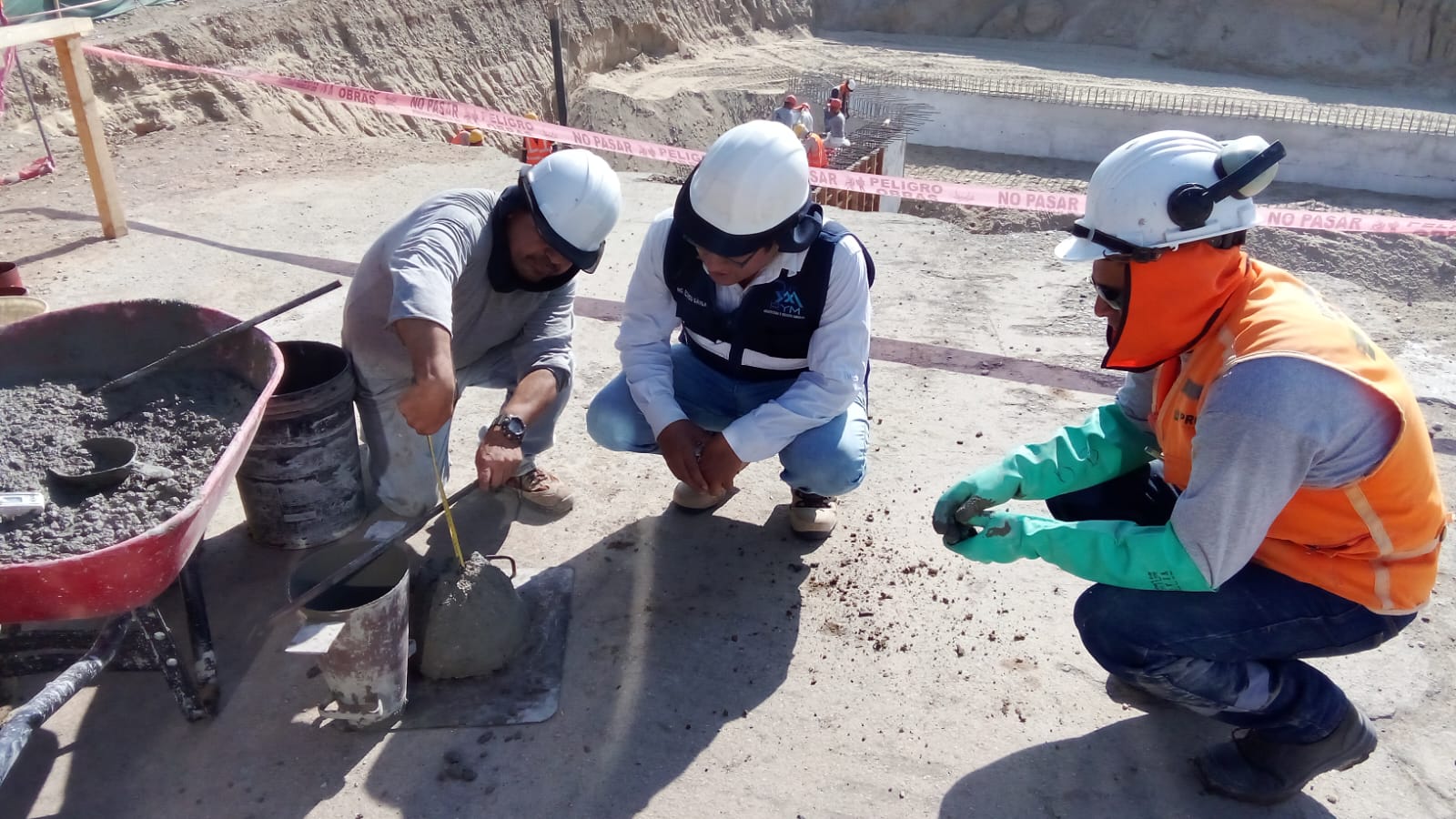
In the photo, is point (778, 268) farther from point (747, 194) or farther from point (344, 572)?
point (344, 572)

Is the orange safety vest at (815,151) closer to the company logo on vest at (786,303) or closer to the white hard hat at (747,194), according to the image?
the company logo on vest at (786,303)

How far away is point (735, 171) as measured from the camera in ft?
8.41

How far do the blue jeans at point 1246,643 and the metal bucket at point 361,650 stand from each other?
1709mm

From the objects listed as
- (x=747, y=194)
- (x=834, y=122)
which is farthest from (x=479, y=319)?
(x=834, y=122)

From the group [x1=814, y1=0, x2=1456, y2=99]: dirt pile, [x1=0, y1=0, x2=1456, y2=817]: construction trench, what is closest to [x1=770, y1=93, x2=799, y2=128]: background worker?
[x1=0, y1=0, x2=1456, y2=817]: construction trench

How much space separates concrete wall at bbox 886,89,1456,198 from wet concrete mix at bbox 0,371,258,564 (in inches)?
647

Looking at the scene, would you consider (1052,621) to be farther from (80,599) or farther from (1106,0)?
(1106,0)

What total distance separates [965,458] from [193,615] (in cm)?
269

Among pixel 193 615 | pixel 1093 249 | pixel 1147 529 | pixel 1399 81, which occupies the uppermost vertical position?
pixel 1093 249

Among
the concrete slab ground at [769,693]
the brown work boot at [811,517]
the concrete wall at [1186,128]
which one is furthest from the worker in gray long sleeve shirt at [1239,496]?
the concrete wall at [1186,128]

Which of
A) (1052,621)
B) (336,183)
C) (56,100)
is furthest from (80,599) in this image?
(56,100)

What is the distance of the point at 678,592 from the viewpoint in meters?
3.10

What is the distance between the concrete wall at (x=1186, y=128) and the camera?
15.1m

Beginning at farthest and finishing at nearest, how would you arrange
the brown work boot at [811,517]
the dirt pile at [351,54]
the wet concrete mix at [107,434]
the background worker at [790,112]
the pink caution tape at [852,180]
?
the background worker at [790,112] < the dirt pile at [351,54] < the pink caution tape at [852,180] < the brown work boot at [811,517] < the wet concrete mix at [107,434]
